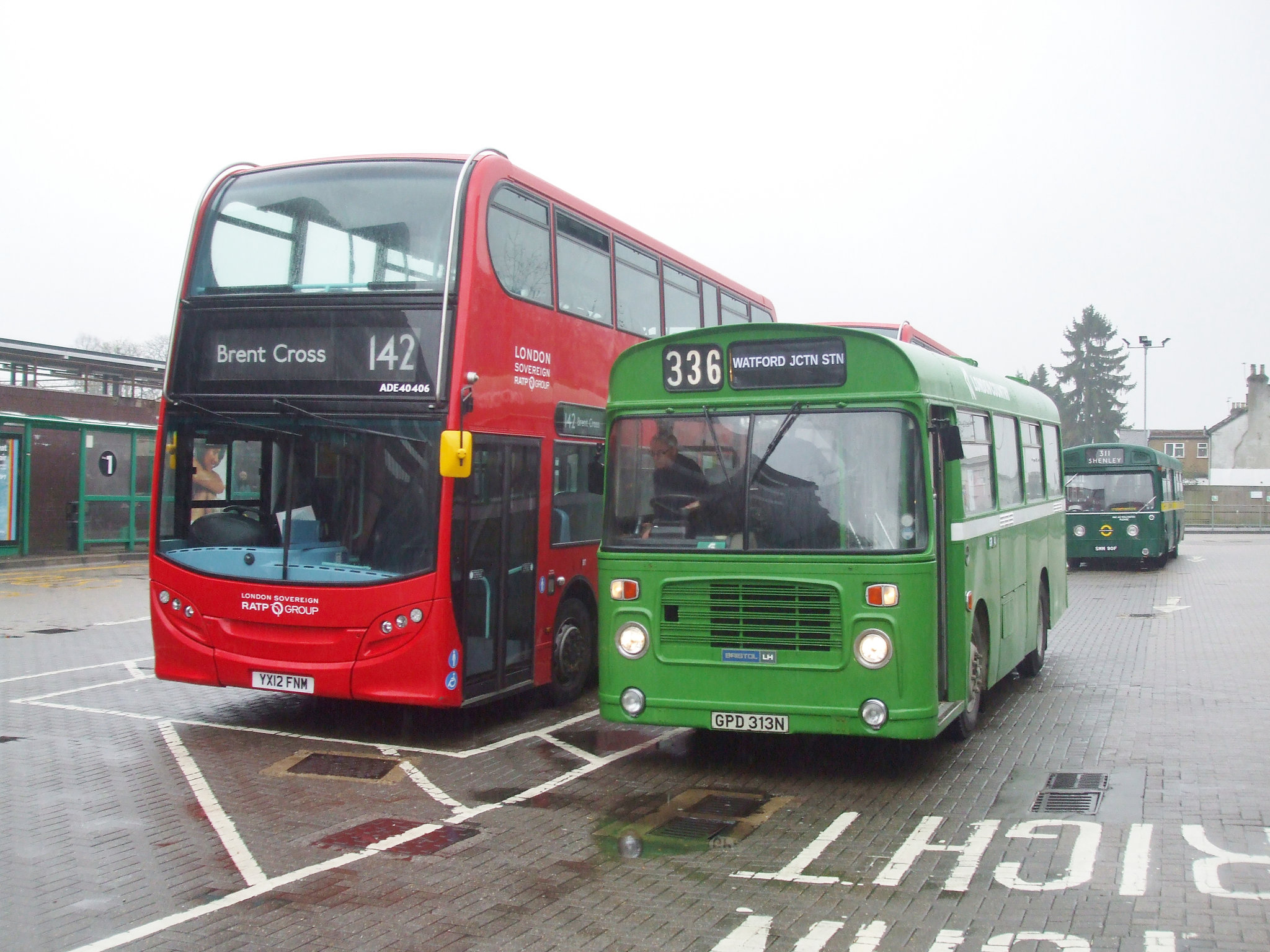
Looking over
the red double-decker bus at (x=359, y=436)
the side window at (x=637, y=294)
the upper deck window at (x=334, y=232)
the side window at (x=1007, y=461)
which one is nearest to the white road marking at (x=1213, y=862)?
the side window at (x=1007, y=461)

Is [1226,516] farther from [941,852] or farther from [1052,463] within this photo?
[941,852]

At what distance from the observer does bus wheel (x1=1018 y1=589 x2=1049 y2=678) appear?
12898 mm

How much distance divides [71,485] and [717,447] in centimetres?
2336

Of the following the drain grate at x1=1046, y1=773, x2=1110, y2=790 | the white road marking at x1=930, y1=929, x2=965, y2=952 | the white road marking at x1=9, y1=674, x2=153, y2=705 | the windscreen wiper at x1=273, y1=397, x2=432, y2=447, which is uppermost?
the windscreen wiper at x1=273, y1=397, x2=432, y2=447

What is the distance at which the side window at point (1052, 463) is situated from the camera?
13531 mm

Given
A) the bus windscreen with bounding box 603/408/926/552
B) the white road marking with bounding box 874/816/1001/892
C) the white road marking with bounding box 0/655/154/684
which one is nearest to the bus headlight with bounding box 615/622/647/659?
the bus windscreen with bounding box 603/408/926/552

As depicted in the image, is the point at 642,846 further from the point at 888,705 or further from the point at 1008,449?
the point at 1008,449

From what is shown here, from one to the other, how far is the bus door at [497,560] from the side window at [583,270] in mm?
1566

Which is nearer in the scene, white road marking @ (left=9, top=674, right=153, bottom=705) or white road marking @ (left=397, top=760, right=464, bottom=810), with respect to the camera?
white road marking @ (left=397, top=760, right=464, bottom=810)

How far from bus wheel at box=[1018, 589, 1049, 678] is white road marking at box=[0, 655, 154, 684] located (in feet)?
31.3

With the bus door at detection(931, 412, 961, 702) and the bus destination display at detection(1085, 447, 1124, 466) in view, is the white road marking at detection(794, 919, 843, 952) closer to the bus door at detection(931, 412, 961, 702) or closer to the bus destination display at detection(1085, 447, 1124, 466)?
the bus door at detection(931, 412, 961, 702)

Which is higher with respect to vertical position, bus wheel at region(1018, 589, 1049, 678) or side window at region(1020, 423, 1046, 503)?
side window at region(1020, 423, 1046, 503)

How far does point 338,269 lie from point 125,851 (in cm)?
→ 468

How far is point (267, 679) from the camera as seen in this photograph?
945cm
